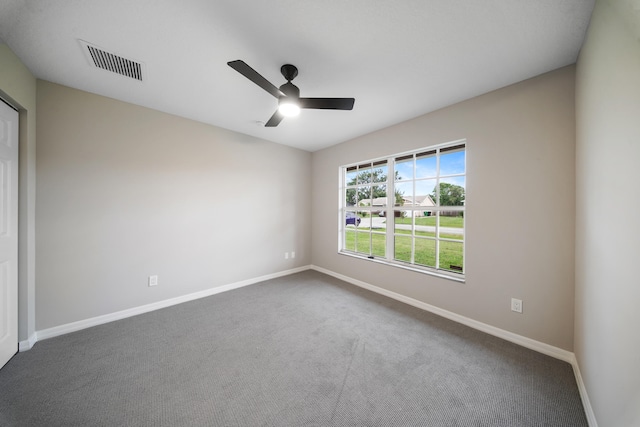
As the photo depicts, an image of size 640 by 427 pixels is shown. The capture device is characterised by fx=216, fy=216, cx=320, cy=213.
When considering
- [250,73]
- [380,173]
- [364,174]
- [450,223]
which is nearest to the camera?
[250,73]

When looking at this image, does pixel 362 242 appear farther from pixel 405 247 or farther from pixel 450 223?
pixel 450 223

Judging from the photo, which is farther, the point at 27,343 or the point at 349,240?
the point at 349,240

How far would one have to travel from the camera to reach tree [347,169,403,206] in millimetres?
3533

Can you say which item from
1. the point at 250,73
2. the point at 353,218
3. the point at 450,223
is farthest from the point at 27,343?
the point at 450,223

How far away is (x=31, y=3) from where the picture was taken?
4.47 ft

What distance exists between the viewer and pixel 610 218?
3.89 feet

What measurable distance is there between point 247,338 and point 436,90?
3.24 m

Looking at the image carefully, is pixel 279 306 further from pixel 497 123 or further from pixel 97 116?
pixel 497 123

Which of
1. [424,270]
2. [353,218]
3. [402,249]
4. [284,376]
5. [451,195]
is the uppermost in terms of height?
[451,195]

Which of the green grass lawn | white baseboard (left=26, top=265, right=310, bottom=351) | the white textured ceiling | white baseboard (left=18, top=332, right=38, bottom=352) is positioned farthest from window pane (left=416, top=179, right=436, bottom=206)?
white baseboard (left=18, top=332, right=38, bottom=352)

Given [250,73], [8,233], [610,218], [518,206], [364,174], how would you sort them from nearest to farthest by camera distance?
1. [610,218]
2. [250,73]
3. [8,233]
4. [518,206]
5. [364,174]

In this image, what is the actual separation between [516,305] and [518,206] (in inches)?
38.6

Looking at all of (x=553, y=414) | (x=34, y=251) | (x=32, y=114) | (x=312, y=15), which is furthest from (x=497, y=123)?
(x=34, y=251)

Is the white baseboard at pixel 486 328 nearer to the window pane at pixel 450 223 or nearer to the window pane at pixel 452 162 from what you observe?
the window pane at pixel 450 223
